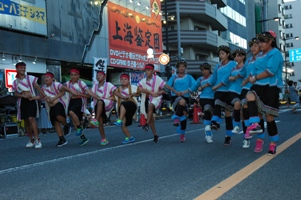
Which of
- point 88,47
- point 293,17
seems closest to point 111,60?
point 88,47

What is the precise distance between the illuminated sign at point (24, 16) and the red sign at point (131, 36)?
7800 millimetres

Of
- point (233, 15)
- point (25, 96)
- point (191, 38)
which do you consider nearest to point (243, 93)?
point (25, 96)

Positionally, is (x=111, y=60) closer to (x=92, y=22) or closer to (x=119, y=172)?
(x=92, y=22)

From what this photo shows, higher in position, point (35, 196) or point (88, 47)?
point (88, 47)

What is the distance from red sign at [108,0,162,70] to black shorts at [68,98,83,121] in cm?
2099

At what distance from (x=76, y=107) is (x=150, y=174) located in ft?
14.3

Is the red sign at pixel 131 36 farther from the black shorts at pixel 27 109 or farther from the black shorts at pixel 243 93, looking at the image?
the black shorts at pixel 243 93

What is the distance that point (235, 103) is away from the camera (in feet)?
26.6

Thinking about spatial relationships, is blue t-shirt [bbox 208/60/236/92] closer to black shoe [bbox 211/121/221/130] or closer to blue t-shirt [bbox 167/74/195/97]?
black shoe [bbox 211/121/221/130]

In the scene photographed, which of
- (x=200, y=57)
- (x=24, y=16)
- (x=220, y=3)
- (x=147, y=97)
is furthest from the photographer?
(x=220, y=3)

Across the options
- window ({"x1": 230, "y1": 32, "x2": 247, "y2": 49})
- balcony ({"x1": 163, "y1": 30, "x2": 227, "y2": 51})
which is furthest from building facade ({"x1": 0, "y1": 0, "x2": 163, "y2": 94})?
window ({"x1": 230, "y1": 32, "x2": 247, "y2": 49})

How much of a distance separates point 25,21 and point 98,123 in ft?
46.6

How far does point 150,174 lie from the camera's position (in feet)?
17.3

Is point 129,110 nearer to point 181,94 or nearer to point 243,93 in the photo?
point 181,94
